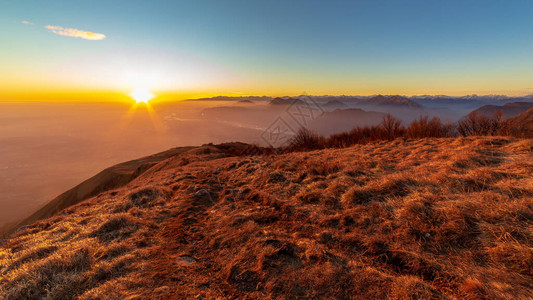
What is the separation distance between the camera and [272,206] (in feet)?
15.5

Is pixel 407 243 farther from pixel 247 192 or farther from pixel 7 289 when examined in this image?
pixel 7 289

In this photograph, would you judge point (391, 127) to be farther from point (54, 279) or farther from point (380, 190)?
point (54, 279)

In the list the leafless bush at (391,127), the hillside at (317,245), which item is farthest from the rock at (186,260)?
the leafless bush at (391,127)

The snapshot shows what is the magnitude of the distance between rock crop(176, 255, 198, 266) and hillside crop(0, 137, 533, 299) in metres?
0.03

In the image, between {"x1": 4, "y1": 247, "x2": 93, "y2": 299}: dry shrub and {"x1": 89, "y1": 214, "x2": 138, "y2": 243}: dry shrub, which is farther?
{"x1": 89, "y1": 214, "x2": 138, "y2": 243}: dry shrub

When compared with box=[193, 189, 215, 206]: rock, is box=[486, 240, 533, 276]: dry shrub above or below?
above

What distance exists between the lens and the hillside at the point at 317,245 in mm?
2322

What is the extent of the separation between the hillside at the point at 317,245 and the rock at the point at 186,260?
27mm

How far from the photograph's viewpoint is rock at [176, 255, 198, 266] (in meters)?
3.12

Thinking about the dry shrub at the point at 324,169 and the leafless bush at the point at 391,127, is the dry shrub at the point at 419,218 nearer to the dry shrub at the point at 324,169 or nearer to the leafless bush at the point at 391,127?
the dry shrub at the point at 324,169

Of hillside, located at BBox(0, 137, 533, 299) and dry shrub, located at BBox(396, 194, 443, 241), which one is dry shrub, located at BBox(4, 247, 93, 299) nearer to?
hillside, located at BBox(0, 137, 533, 299)

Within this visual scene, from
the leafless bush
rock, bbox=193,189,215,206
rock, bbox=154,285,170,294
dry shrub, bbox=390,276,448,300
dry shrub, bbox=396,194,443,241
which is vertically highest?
the leafless bush

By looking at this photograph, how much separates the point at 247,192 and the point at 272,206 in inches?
53.6

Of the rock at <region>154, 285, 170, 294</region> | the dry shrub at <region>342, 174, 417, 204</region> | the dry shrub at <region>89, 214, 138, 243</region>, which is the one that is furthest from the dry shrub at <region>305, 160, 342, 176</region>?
the dry shrub at <region>89, 214, 138, 243</region>
